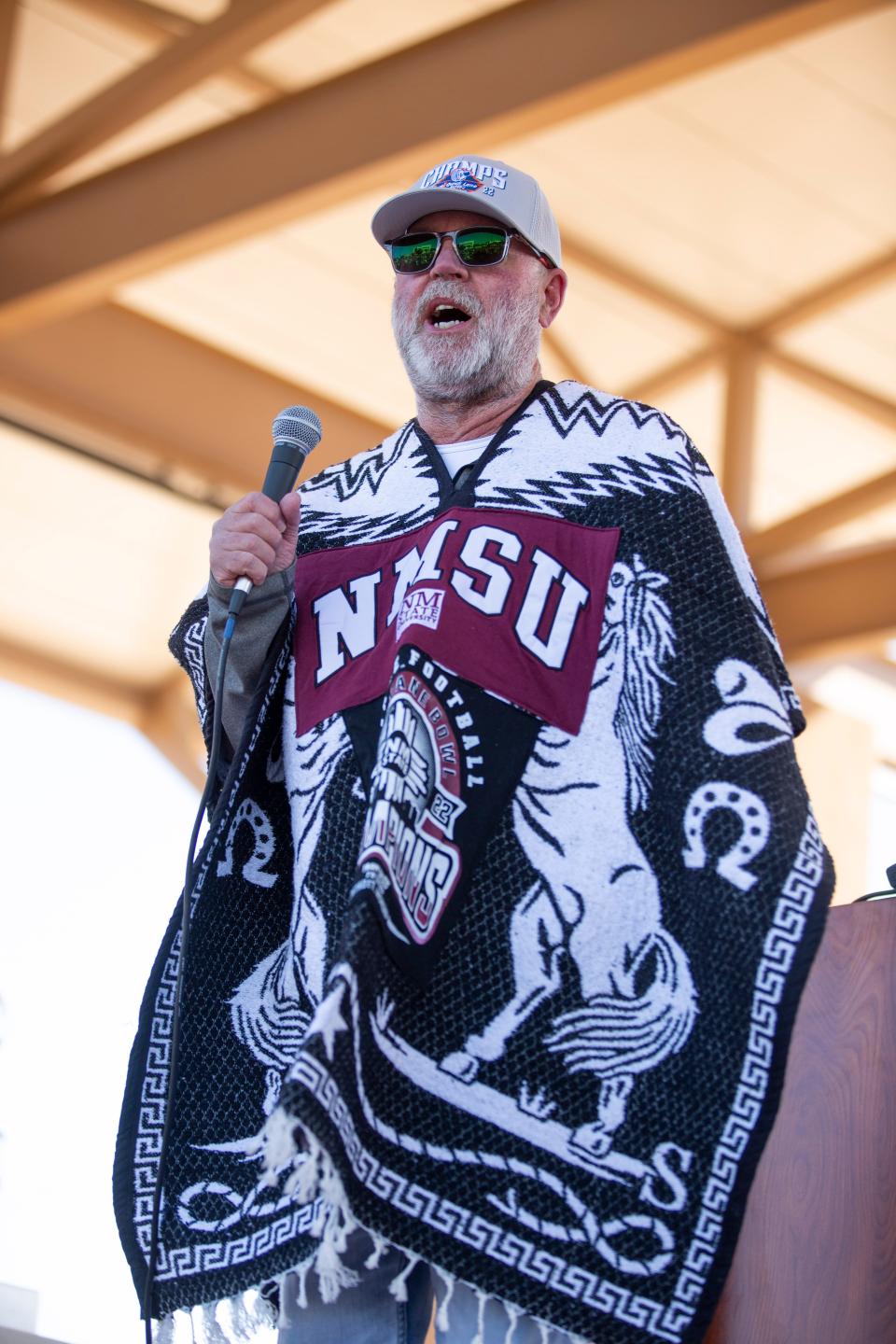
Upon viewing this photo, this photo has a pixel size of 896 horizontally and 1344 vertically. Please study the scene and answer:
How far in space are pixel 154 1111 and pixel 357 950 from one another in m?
0.44

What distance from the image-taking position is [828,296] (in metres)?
5.67

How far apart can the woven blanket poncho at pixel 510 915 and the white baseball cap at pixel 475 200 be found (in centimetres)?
27

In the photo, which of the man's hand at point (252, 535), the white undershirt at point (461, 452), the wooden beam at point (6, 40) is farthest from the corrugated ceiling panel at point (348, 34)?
the man's hand at point (252, 535)

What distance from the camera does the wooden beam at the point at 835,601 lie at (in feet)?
18.5

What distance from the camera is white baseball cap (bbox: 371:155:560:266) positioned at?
1.87m

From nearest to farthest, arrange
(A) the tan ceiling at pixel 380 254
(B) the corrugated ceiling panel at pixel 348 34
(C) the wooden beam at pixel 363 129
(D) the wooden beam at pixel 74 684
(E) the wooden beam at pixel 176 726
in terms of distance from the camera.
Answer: (C) the wooden beam at pixel 363 129 < (A) the tan ceiling at pixel 380 254 < (B) the corrugated ceiling panel at pixel 348 34 < (E) the wooden beam at pixel 176 726 < (D) the wooden beam at pixel 74 684

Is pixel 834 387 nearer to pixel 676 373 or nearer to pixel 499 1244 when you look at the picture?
pixel 676 373

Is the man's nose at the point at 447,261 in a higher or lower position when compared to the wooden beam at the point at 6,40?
lower

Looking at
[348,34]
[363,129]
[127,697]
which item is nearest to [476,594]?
[363,129]

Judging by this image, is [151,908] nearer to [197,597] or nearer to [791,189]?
[791,189]

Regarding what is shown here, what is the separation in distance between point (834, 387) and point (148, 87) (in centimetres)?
287

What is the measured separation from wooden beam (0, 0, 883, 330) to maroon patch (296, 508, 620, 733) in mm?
2460

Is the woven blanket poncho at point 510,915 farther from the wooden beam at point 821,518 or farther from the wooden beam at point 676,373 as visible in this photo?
the wooden beam at point 676,373

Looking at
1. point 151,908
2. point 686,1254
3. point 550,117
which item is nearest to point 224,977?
point 686,1254
